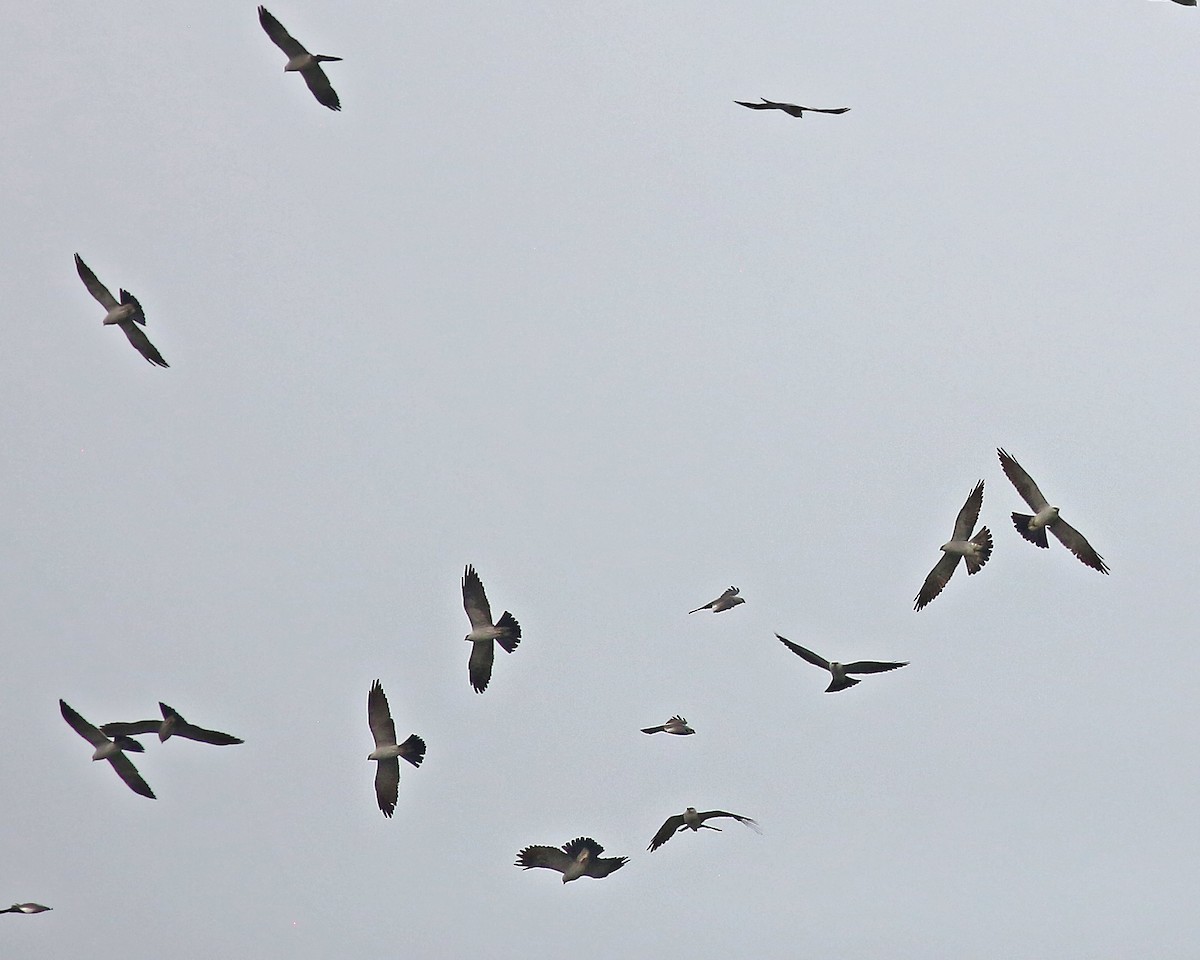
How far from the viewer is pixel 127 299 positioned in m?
30.5

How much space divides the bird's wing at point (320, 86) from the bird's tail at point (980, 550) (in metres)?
12.6

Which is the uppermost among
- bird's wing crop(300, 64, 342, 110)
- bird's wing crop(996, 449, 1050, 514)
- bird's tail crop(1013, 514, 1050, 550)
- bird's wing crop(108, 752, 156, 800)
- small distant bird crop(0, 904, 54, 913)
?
bird's wing crop(300, 64, 342, 110)

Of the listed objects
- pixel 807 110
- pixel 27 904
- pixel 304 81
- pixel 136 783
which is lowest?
pixel 27 904

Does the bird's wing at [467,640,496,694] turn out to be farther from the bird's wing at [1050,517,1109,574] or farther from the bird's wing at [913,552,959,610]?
the bird's wing at [1050,517,1109,574]

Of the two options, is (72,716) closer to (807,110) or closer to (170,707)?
(170,707)

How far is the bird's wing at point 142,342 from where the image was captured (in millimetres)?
30766

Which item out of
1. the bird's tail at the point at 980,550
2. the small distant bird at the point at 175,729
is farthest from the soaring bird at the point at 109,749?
the bird's tail at the point at 980,550

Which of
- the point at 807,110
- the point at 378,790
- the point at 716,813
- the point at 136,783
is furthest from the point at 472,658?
the point at 807,110

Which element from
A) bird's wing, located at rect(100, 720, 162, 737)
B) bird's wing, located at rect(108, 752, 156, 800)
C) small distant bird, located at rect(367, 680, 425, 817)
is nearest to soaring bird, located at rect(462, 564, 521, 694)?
small distant bird, located at rect(367, 680, 425, 817)

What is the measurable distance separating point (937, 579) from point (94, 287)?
1582 centimetres

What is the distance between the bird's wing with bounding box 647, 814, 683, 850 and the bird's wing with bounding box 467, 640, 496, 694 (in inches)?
162

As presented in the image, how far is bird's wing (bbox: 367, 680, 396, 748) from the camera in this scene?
29.7 m

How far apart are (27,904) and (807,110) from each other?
1924cm

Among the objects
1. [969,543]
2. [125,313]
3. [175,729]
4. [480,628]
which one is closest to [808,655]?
[969,543]
